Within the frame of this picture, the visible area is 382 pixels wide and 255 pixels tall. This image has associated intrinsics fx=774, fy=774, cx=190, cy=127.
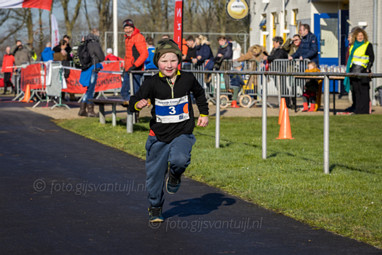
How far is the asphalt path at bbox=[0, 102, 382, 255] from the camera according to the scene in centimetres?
561

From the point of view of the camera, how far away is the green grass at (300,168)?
269 inches

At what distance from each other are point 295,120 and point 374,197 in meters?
10.1

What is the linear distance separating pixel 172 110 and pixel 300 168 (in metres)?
3.59

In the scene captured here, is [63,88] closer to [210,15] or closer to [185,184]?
[185,184]

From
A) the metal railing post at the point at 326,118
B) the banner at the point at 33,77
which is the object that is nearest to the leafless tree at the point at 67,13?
the banner at the point at 33,77

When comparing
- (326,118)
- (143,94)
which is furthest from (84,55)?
(143,94)

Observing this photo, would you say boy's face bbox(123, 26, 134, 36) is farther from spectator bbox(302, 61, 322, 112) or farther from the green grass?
spectator bbox(302, 61, 322, 112)

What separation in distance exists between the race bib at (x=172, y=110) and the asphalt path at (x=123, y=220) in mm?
879

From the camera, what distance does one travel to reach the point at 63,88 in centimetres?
2216

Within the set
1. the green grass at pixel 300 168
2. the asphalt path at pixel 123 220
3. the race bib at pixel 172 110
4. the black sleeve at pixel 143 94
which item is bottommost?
the asphalt path at pixel 123 220

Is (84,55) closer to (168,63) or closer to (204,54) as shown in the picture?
(204,54)

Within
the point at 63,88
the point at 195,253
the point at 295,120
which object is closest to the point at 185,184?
the point at 195,253

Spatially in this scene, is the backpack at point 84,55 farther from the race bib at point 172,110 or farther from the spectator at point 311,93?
the race bib at point 172,110

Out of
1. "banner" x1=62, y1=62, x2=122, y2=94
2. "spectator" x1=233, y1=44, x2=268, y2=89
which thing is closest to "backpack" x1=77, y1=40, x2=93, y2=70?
"banner" x1=62, y1=62, x2=122, y2=94
